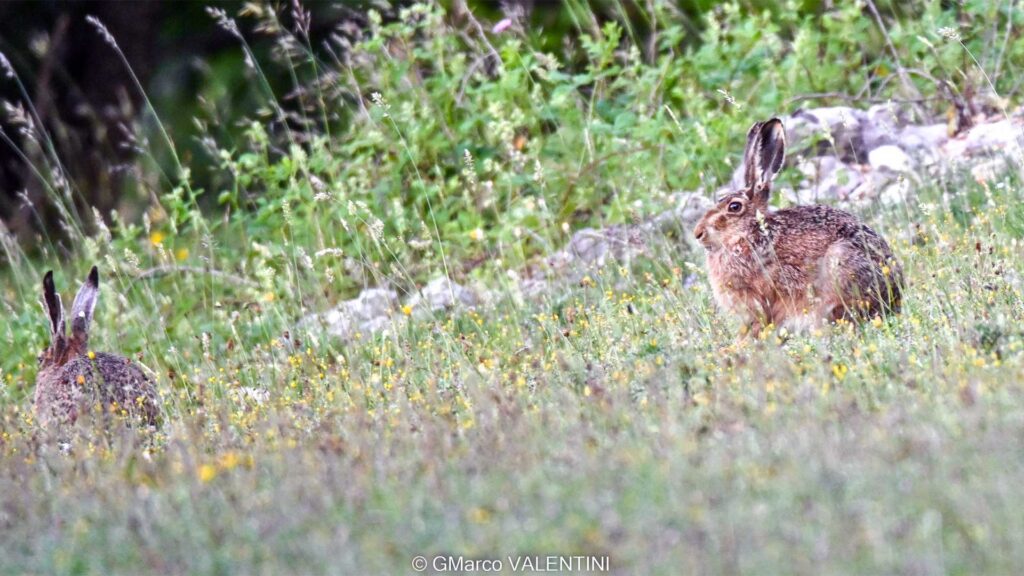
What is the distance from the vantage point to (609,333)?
729cm

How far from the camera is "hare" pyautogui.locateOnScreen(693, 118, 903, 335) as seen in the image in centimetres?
716

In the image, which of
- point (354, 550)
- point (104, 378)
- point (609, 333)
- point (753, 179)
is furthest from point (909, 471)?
point (104, 378)

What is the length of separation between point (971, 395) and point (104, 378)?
4500 millimetres

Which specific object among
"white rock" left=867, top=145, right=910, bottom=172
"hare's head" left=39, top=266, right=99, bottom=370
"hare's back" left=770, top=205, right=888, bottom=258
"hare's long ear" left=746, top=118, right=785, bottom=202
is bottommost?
"white rock" left=867, top=145, right=910, bottom=172

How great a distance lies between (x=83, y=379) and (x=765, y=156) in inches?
148

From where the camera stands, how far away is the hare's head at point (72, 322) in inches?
344

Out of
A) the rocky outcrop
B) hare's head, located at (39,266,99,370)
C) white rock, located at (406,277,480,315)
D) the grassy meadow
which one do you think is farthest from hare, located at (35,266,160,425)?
white rock, located at (406,277,480,315)

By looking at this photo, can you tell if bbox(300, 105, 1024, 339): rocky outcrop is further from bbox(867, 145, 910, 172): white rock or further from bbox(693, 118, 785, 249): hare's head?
bbox(693, 118, 785, 249): hare's head

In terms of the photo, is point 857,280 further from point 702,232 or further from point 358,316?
point 358,316

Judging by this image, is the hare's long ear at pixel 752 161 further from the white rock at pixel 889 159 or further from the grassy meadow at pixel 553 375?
the white rock at pixel 889 159

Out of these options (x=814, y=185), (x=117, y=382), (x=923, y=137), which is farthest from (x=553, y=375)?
(x=923, y=137)

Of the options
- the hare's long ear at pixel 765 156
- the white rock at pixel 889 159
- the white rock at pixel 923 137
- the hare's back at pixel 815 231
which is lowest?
the white rock at pixel 923 137

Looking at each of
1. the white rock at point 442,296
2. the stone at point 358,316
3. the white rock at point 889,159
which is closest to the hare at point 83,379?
the stone at point 358,316

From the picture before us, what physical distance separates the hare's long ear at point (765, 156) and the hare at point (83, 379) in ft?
11.0
